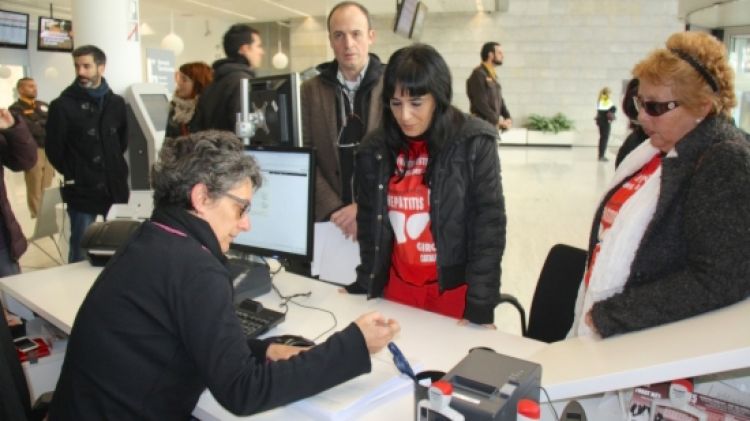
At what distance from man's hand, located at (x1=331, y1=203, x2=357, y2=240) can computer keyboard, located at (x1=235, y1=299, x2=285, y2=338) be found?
1.72 feet

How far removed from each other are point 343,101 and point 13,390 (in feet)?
5.48

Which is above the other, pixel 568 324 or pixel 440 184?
pixel 440 184

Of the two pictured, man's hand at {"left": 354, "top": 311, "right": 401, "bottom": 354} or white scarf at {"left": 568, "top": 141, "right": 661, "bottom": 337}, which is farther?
white scarf at {"left": 568, "top": 141, "right": 661, "bottom": 337}

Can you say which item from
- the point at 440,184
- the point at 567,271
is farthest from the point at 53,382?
the point at 567,271

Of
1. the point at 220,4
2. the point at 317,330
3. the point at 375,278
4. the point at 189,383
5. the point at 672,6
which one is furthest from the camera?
the point at 672,6

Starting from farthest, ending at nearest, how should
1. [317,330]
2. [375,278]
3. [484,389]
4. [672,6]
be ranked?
1. [672,6]
2. [375,278]
3. [317,330]
4. [484,389]

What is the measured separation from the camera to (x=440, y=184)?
176 cm

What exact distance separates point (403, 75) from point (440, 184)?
0.34m

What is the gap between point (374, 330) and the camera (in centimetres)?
120

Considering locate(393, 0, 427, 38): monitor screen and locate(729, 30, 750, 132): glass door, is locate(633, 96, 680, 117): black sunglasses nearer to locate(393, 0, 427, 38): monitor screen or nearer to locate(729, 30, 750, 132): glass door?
locate(393, 0, 427, 38): monitor screen

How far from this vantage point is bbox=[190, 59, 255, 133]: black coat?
3.02 meters

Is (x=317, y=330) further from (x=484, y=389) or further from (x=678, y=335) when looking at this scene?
(x=678, y=335)

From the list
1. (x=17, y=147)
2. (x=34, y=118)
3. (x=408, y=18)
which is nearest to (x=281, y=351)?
(x=17, y=147)

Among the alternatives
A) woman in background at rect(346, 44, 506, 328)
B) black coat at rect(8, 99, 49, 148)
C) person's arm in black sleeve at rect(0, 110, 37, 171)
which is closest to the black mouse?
woman in background at rect(346, 44, 506, 328)
